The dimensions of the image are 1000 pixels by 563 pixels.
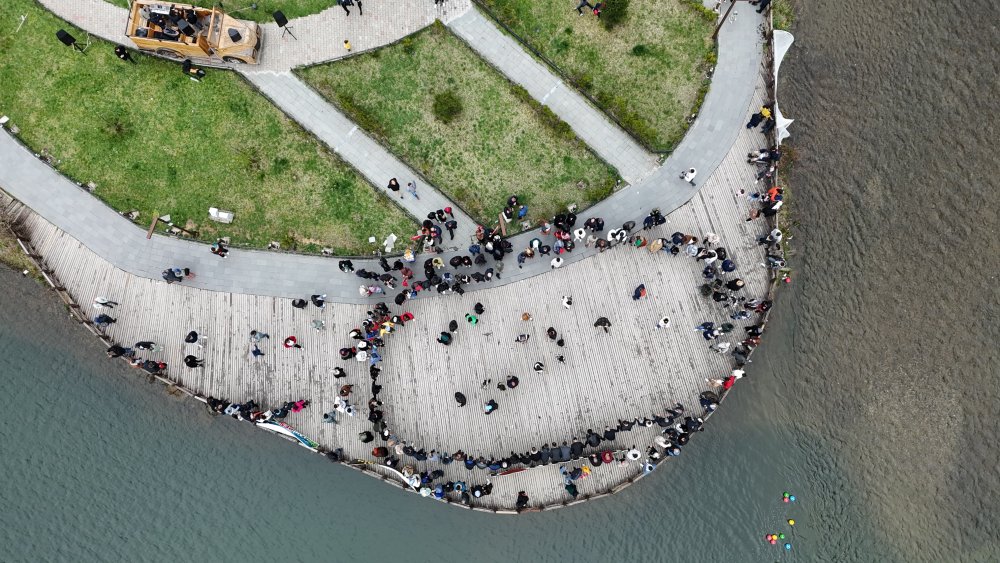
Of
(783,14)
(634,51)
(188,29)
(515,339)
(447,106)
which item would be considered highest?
(188,29)

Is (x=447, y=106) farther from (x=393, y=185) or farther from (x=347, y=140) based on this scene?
(x=347, y=140)

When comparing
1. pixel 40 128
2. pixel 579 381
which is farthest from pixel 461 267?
pixel 40 128

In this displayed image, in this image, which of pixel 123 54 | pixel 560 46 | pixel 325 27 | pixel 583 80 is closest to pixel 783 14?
pixel 583 80

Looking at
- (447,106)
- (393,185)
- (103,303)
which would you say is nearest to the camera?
(103,303)

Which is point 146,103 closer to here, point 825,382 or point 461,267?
point 461,267

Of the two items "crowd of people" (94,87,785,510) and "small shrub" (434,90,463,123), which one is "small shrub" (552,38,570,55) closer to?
"small shrub" (434,90,463,123)
